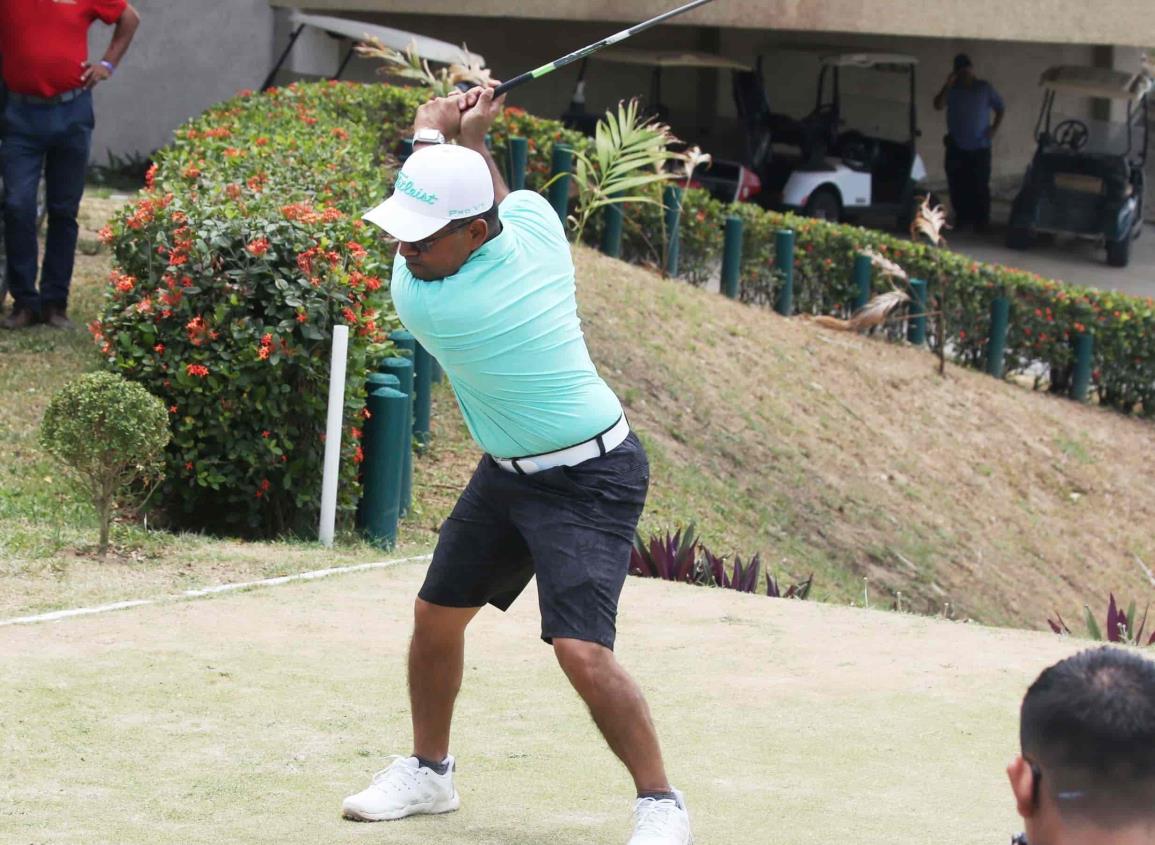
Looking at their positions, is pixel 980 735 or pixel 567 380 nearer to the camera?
pixel 567 380

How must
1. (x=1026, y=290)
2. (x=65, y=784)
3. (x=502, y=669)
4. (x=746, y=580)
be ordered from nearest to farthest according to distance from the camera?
(x=65, y=784) → (x=502, y=669) → (x=746, y=580) → (x=1026, y=290)

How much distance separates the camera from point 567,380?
14.4 ft

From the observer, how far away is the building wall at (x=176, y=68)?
20141 mm

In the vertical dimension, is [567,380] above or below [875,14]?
below

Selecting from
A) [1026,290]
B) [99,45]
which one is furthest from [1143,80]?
[99,45]

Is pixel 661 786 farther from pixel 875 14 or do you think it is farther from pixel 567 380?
pixel 875 14

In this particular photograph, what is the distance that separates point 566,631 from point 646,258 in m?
11.6

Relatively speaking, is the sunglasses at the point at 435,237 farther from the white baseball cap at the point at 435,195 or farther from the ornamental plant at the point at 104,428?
the ornamental plant at the point at 104,428

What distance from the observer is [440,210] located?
4.23 metres

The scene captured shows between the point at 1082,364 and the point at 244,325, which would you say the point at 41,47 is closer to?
the point at 244,325

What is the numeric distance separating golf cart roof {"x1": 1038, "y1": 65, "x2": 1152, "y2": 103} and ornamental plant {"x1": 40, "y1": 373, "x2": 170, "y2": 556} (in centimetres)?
1798

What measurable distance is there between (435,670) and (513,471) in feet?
1.83

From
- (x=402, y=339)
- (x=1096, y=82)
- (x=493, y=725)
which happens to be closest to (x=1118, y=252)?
(x=1096, y=82)

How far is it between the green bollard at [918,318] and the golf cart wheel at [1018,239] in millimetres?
7831
